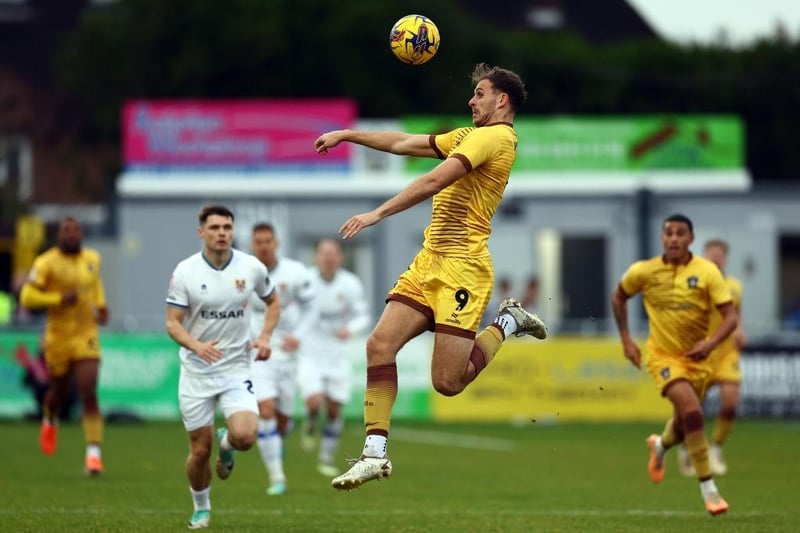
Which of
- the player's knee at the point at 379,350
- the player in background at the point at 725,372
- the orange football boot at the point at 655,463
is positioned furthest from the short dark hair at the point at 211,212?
the player in background at the point at 725,372

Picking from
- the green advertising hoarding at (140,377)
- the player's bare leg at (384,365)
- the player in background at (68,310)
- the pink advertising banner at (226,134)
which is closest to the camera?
the player's bare leg at (384,365)

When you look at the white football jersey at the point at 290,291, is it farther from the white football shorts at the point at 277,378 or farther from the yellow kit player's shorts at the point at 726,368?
the yellow kit player's shorts at the point at 726,368

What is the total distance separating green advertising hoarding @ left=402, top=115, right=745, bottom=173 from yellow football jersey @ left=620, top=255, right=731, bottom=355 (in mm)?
21182

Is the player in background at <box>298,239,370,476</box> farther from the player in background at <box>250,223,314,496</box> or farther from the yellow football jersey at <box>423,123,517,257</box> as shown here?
the yellow football jersey at <box>423,123,517,257</box>

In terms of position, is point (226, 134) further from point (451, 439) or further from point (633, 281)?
point (633, 281)

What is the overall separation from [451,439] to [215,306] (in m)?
12.1

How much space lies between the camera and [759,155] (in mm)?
52875

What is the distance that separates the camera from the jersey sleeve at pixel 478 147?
10.8 m

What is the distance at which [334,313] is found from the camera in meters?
19.4

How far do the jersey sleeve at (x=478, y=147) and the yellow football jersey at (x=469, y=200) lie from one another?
10 millimetres

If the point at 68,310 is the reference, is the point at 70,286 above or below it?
above

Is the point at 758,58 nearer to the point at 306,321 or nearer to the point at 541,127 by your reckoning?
the point at 541,127

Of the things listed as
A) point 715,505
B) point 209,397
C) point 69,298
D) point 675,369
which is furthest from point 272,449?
point 715,505

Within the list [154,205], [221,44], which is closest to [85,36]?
[221,44]
